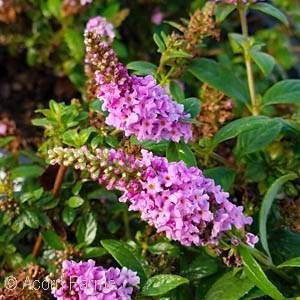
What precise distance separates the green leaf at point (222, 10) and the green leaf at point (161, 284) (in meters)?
0.67

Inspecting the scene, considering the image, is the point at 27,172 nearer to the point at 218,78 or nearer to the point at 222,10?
the point at 218,78

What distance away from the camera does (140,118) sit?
42.9 inches

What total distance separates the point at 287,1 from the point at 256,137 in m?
1.15

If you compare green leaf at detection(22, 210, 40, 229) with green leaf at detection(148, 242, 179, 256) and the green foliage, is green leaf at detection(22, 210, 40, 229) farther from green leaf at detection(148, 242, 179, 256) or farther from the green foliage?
green leaf at detection(148, 242, 179, 256)

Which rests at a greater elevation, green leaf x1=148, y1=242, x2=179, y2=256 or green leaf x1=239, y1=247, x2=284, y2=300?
green leaf x1=148, y1=242, x2=179, y2=256

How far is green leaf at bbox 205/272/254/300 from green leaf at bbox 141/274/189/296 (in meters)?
0.10

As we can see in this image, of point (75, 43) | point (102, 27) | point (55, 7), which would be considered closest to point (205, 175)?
point (102, 27)

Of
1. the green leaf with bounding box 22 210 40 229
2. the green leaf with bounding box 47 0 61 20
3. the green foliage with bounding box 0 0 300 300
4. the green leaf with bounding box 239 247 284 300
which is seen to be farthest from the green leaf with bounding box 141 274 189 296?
the green leaf with bounding box 47 0 61 20

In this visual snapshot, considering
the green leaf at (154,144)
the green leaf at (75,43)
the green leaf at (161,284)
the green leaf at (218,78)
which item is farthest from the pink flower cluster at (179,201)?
the green leaf at (75,43)

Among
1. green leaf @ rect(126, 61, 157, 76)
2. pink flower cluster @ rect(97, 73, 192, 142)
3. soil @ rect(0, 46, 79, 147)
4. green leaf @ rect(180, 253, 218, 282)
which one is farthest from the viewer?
soil @ rect(0, 46, 79, 147)

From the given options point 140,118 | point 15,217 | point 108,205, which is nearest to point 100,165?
point 140,118

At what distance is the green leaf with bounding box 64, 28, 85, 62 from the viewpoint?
2119 mm

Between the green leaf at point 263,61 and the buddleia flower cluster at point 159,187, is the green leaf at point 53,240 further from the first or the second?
the green leaf at point 263,61

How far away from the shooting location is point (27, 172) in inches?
59.6
